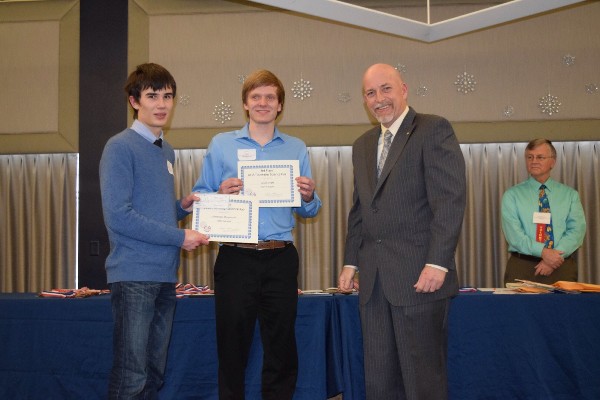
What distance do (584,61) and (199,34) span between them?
399 centimetres

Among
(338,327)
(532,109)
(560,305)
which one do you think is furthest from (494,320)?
(532,109)

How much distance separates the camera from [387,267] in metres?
2.82

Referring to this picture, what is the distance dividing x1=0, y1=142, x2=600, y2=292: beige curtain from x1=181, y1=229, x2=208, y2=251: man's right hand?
10.8ft

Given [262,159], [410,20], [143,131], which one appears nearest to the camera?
[143,131]

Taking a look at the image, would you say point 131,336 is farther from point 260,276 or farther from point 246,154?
point 246,154

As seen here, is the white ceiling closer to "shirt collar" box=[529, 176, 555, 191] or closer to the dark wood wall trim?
"shirt collar" box=[529, 176, 555, 191]

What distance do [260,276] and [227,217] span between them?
0.35 m

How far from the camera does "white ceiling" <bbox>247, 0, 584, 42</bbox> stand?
14.0 feet

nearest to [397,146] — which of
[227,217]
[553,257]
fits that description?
[227,217]

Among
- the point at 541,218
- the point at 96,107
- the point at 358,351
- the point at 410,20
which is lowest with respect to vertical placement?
the point at 358,351

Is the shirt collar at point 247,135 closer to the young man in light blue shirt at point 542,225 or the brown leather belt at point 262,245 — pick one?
the brown leather belt at point 262,245

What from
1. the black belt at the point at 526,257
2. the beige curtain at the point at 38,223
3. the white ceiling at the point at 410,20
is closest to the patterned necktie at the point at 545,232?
the black belt at the point at 526,257

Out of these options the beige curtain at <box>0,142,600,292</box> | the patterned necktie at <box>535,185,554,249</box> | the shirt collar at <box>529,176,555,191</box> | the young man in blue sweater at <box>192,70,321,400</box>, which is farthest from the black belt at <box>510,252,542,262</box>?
the young man in blue sweater at <box>192,70,321,400</box>

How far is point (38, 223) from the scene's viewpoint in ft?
21.3
